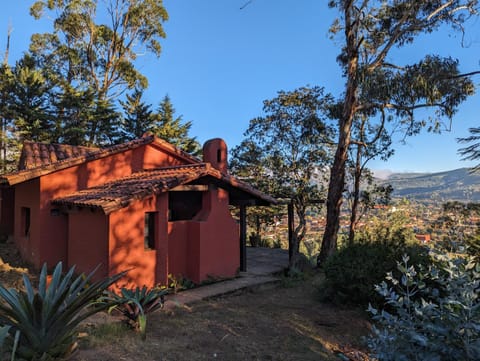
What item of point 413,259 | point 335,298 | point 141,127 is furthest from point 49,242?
point 141,127

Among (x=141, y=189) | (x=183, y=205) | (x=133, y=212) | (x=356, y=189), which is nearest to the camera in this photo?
(x=141, y=189)

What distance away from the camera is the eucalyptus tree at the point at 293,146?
1501cm

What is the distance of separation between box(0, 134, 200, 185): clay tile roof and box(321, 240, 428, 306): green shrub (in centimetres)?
754

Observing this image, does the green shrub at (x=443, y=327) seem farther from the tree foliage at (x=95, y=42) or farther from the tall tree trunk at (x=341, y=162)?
the tree foliage at (x=95, y=42)

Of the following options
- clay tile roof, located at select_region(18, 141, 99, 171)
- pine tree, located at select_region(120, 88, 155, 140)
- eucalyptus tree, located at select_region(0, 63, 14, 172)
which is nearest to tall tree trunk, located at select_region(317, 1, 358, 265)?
clay tile roof, located at select_region(18, 141, 99, 171)

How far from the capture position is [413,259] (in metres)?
6.84

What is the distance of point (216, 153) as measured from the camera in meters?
11.7

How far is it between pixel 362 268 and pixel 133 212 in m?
5.76

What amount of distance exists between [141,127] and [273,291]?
20.1 metres

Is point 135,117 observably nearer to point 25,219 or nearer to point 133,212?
point 25,219

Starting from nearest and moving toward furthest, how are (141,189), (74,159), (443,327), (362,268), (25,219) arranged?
(443,327)
(362,268)
(141,189)
(74,159)
(25,219)

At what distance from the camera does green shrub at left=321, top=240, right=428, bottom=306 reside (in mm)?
6836

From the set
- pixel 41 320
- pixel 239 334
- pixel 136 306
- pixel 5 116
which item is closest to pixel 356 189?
pixel 239 334

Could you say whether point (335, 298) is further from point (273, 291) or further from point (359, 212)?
point (359, 212)
